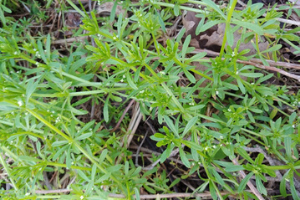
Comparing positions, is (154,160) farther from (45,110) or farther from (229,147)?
(45,110)

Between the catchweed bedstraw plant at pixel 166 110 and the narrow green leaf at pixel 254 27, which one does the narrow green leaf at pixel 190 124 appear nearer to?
the catchweed bedstraw plant at pixel 166 110

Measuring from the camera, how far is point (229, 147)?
2.45 metres

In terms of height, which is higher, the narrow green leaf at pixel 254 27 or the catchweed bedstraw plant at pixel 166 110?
the narrow green leaf at pixel 254 27

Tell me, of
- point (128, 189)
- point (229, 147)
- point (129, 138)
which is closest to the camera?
point (229, 147)

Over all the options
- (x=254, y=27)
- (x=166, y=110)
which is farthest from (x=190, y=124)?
(x=254, y=27)

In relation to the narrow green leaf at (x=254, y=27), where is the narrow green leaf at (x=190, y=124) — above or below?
below

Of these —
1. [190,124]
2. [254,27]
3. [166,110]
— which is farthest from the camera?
[166,110]

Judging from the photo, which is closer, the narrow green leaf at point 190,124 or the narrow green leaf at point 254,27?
the narrow green leaf at point 254,27

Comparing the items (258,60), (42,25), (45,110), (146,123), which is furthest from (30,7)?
(258,60)

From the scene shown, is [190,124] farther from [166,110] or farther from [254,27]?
[254,27]

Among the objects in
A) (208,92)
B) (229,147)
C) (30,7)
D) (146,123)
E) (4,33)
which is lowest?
(146,123)

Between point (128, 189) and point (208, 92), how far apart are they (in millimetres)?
1426

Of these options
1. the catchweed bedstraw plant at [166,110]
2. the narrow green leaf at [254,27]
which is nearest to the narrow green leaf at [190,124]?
the catchweed bedstraw plant at [166,110]

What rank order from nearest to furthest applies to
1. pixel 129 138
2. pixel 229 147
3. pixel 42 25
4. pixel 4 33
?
1. pixel 229 147
2. pixel 129 138
3. pixel 4 33
4. pixel 42 25
